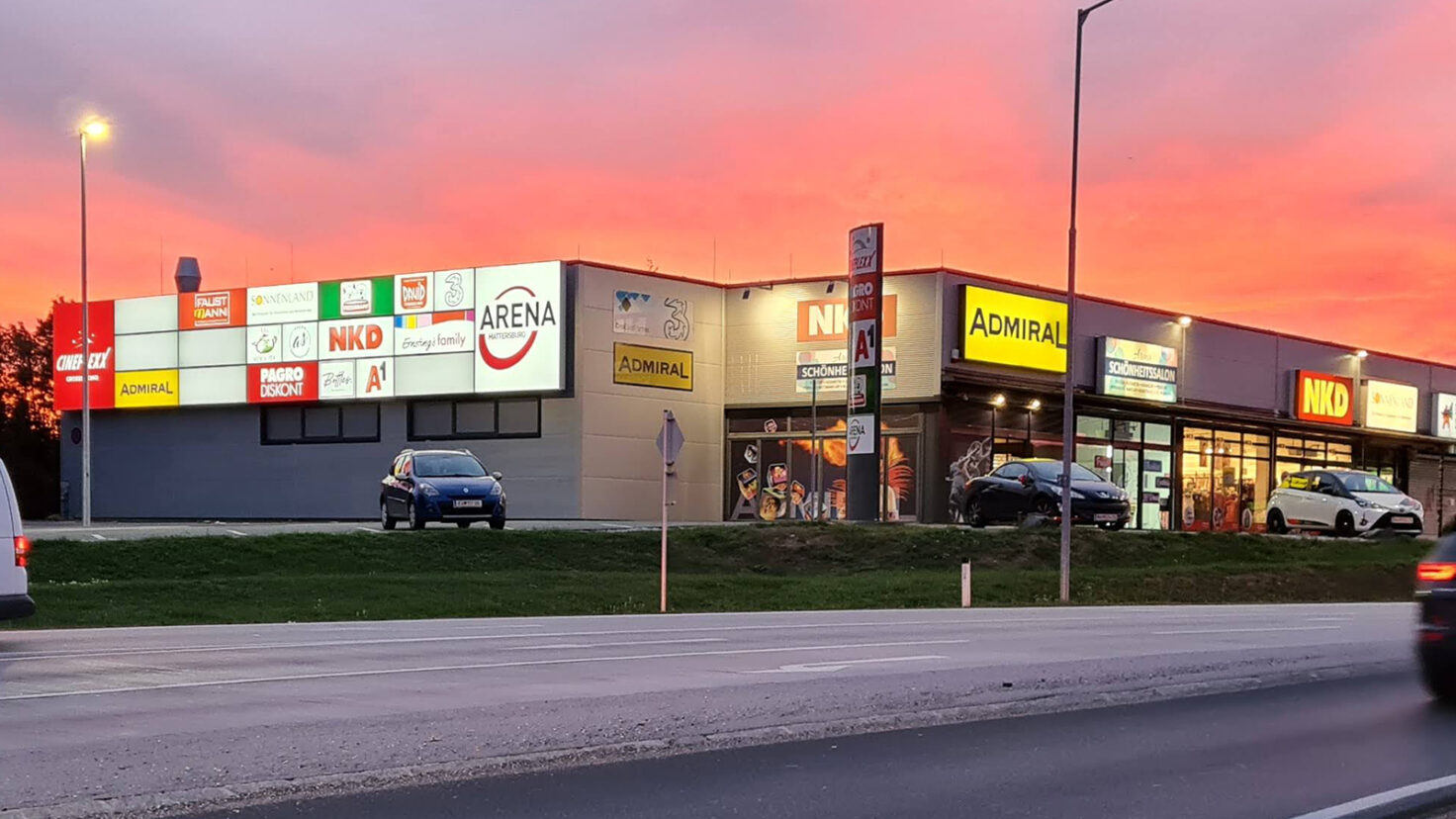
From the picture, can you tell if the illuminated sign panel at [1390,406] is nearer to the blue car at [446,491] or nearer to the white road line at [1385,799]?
the blue car at [446,491]

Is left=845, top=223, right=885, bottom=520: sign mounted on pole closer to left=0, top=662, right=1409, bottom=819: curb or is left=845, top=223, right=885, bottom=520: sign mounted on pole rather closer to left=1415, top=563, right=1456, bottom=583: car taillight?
left=0, top=662, right=1409, bottom=819: curb

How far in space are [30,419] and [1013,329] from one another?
56050mm

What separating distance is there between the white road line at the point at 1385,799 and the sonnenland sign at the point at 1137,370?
3974 centimetres

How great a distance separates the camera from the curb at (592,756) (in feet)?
24.9

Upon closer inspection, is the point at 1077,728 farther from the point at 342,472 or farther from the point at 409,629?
the point at 342,472

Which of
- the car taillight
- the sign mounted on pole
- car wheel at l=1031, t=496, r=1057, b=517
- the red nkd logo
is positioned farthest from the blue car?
the car taillight

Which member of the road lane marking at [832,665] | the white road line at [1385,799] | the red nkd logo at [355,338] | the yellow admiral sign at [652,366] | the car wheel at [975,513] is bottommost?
the car wheel at [975,513]

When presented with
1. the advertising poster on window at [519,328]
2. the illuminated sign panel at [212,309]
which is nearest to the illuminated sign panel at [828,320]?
the advertising poster on window at [519,328]

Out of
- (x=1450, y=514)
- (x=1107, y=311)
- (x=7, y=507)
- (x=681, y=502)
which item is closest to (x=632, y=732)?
(x=7, y=507)

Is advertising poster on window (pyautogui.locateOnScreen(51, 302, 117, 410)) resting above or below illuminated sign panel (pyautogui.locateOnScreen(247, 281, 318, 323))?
below

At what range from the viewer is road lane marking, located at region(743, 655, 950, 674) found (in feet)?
45.1

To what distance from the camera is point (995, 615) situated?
23453 millimetres

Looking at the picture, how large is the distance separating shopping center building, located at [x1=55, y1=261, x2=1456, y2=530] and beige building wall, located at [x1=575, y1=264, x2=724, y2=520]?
70 mm

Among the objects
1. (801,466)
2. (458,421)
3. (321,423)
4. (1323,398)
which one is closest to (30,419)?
(321,423)
